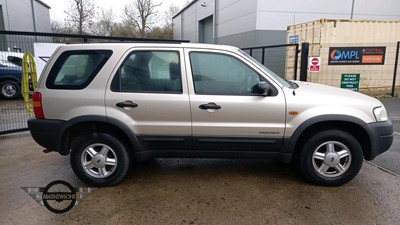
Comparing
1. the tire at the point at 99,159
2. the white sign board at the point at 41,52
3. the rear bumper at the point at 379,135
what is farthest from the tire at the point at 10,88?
the rear bumper at the point at 379,135

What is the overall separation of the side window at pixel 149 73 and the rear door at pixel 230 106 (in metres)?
0.19

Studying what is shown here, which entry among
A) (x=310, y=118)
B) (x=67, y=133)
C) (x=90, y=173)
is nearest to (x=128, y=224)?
(x=90, y=173)

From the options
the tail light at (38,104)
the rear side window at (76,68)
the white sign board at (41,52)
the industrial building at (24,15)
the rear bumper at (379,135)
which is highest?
the industrial building at (24,15)

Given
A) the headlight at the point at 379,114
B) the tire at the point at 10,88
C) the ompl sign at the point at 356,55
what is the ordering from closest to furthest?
the headlight at the point at 379,114 < the tire at the point at 10,88 < the ompl sign at the point at 356,55

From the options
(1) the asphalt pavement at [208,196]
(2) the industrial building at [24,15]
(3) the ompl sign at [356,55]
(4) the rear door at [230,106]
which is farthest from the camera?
(2) the industrial building at [24,15]

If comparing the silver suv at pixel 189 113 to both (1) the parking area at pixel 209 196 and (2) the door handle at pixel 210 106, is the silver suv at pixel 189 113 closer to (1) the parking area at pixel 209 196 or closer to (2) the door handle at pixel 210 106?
(2) the door handle at pixel 210 106

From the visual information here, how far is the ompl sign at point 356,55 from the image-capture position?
37.1ft

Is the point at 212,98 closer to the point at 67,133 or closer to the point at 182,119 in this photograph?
the point at 182,119

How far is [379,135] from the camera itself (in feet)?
11.8

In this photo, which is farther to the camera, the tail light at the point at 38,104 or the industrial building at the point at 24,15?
the industrial building at the point at 24,15

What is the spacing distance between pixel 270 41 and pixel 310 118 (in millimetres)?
13688

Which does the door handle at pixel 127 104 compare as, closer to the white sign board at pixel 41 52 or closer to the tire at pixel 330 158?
the tire at pixel 330 158

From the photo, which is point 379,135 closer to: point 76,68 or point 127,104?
point 127,104

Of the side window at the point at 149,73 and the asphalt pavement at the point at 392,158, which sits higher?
the side window at the point at 149,73
